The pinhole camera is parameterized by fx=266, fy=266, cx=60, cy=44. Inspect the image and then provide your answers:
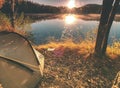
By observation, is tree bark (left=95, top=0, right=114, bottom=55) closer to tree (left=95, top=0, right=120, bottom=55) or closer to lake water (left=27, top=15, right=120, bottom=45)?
tree (left=95, top=0, right=120, bottom=55)

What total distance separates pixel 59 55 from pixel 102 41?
2.27 metres

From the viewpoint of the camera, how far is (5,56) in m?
9.17

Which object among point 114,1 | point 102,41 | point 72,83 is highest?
point 114,1

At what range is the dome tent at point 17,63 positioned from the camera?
8820 millimetres

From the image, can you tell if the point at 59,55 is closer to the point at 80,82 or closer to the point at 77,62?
the point at 77,62

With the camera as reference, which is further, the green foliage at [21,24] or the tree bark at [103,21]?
the green foliage at [21,24]

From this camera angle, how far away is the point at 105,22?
40.8 feet

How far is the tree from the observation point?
1216 cm

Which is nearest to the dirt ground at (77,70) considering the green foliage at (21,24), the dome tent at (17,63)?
the dome tent at (17,63)

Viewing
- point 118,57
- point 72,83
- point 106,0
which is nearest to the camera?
point 72,83

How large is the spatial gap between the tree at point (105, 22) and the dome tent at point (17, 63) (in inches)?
134

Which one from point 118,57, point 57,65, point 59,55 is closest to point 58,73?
point 57,65

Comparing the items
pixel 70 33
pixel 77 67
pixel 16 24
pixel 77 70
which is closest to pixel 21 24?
pixel 16 24

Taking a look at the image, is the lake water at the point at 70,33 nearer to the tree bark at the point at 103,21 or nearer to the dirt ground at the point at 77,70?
the tree bark at the point at 103,21
